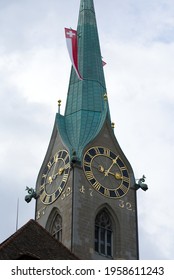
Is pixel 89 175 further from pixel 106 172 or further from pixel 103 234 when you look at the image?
pixel 103 234

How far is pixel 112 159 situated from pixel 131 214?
2.82 metres

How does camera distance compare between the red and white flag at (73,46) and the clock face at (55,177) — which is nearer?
the clock face at (55,177)

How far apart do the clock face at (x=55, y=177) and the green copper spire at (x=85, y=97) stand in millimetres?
695

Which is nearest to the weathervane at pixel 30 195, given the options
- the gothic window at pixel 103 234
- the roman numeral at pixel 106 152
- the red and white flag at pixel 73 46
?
the gothic window at pixel 103 234

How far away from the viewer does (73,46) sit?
47656 mm

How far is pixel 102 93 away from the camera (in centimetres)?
4619

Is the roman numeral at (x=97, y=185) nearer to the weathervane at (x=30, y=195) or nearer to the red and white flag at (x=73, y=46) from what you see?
the weathervane at (x=30, y=195)

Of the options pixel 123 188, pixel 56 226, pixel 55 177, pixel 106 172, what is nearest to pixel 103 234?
pixel 56 226

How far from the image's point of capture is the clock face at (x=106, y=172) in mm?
42000

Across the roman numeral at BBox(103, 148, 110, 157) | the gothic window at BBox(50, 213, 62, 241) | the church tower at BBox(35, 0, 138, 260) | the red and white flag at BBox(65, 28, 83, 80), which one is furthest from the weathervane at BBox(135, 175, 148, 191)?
the red and white flag at BBox(65, 28, 83, 80)

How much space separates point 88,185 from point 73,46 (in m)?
9.25
